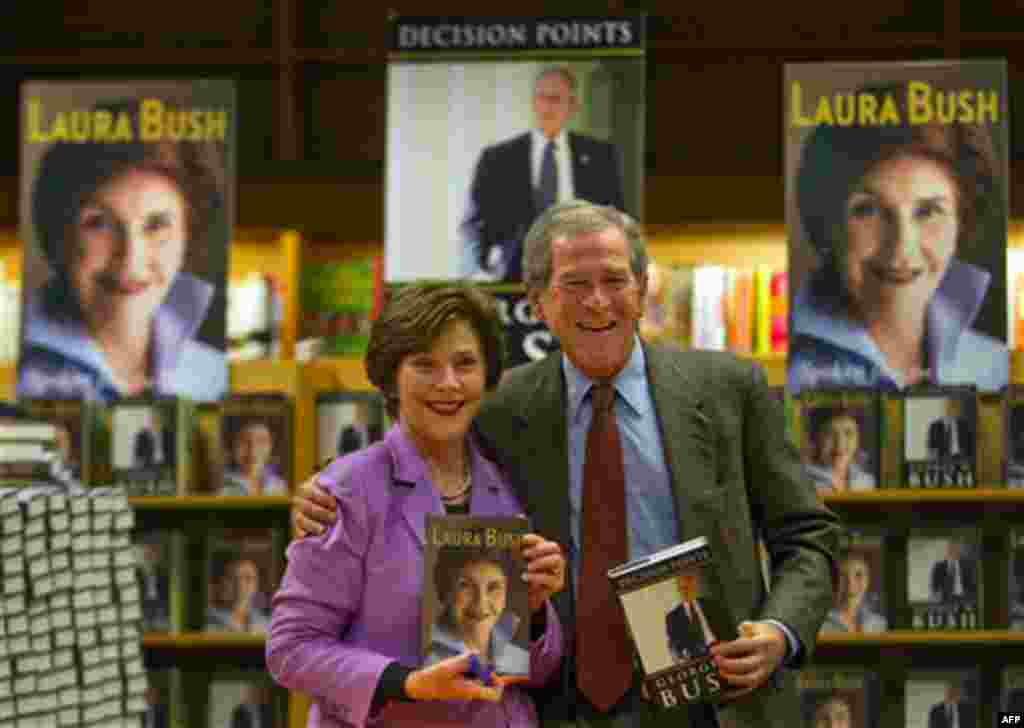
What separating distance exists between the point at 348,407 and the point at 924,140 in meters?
2.23

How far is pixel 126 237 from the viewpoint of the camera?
19.2 ft

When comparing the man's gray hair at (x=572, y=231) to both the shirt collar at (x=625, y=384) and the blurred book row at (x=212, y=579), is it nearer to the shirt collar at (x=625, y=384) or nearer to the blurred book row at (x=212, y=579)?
the shirt collar at (x=625, y=384)

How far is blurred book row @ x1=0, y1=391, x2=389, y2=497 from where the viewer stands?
227 inches

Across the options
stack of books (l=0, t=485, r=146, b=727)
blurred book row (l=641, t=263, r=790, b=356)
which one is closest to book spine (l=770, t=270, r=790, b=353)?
blurred book row (l=641, t=263, r=790, b=356)

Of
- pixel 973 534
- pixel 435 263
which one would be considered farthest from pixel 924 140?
pixel 435 263

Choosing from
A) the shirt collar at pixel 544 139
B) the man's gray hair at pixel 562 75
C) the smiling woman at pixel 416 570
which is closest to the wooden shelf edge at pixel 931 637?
the shirt collar at pixel 544 139

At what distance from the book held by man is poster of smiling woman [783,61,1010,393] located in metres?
2.98

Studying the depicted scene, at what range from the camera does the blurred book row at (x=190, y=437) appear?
5.75 metres

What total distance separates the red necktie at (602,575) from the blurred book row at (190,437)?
114 inches

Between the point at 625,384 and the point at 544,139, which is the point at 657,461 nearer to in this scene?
the point at 625,384

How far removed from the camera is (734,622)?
281cm

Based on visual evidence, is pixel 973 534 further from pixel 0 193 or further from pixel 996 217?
pixel 0 193

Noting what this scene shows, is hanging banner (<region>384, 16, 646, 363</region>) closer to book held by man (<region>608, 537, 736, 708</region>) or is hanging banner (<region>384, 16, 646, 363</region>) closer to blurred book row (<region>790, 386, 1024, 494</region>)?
blurred book row (<region>790, 386, 1024, 494</region>)

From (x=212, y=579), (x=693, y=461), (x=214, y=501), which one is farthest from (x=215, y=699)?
(x=693, y=461)
